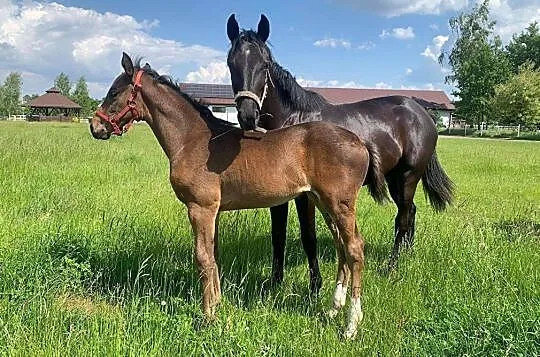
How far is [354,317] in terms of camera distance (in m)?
3.77

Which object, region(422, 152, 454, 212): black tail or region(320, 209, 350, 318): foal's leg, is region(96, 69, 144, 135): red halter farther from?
region(422, 152, 454, 212): black tail

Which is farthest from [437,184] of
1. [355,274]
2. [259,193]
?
[259,193]

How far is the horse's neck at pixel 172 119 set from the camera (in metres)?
4.14

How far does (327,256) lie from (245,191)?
236cm

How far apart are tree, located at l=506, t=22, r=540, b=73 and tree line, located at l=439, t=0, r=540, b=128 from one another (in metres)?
18.8

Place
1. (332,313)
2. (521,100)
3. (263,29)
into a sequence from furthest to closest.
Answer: (521,100) < (263,29) < (332,313)

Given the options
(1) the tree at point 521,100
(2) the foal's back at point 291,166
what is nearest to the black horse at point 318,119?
(2) the foal's back at point 291,166

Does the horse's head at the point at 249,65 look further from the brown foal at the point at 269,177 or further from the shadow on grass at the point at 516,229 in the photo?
the shadow on grass at the point at 516,229

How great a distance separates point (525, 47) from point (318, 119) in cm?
8878

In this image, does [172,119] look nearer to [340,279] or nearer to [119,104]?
[119,104]

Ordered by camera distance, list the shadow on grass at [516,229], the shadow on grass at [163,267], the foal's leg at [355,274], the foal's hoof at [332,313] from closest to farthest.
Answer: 1. the foal's leg at [355,274]
2. the foal's hoof at [332,313]
3. the shadow on grass at [163,267]
4. the shadow on grass at [516,229]

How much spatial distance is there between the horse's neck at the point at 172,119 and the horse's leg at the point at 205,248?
614 millimetres

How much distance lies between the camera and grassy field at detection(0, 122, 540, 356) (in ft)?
10.7

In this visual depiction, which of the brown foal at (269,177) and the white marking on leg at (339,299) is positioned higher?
the brown foal at (269,177)
